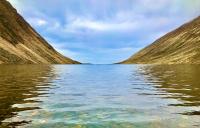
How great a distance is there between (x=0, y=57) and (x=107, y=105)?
170 m

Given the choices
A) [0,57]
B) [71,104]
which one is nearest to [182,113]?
[71,104]

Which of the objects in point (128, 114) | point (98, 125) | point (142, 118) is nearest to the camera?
point (98, 125)

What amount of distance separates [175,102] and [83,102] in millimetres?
6473

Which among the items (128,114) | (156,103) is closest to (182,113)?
(128,114)

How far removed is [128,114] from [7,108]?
7.38 m

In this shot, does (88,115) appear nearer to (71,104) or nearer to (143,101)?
(71,104)

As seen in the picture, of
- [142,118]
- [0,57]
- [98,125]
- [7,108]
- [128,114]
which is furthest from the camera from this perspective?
[0,57]

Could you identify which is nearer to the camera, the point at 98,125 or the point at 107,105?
the point at 98,125

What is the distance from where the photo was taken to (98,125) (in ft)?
55.5

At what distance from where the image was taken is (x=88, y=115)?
778 inches

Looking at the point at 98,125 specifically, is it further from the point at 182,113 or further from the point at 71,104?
the point at 71,104

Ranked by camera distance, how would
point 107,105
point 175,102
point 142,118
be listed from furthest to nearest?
point 175,102
point 107,105
point 142,118

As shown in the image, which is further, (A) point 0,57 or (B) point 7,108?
(A) point 0,57

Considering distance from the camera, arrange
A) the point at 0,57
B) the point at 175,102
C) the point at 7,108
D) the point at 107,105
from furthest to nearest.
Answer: the point at 0,57 → the point at 175,102 → the point at 107,105 → the point at 7,108
